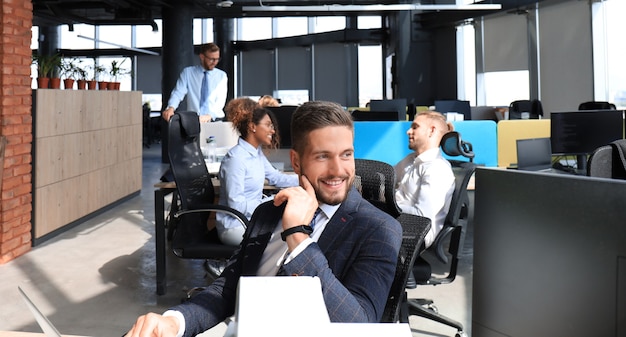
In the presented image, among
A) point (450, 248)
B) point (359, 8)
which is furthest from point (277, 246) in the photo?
point (359, 8)

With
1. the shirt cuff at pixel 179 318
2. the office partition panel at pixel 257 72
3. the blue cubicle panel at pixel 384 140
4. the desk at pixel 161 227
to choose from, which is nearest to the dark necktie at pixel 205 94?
the blue cubicle panel at pixel 384 140

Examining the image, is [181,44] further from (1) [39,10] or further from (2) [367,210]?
(2) [367,210]

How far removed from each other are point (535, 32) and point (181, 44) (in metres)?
6.90

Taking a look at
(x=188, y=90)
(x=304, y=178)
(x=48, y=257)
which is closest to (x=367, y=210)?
(x=304, y=178)

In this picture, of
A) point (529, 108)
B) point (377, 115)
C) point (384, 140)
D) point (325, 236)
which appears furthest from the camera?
point (529, 108)

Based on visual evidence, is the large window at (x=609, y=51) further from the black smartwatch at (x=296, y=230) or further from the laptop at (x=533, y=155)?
the black smartwatch at (x=296, y=230)

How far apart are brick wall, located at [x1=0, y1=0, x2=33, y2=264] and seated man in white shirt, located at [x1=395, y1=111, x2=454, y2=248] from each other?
10.9ft

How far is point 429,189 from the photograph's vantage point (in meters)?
3.39

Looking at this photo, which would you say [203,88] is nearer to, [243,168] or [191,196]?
[191,196]

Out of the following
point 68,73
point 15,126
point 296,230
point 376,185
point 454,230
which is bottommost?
point 454,230

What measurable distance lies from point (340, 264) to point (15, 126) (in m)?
4.57

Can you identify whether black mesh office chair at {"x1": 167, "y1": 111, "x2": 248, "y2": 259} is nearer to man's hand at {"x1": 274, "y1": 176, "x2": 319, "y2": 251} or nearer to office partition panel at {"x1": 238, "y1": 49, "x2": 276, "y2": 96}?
man's hand at {"x1": 274, "y1": 176, "x2": 319, "y2": 251}

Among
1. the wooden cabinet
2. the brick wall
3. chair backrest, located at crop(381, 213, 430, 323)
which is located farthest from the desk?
chair backrest, located at crop(381, 213, 430, 323)

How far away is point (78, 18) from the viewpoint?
1474 centimetres
